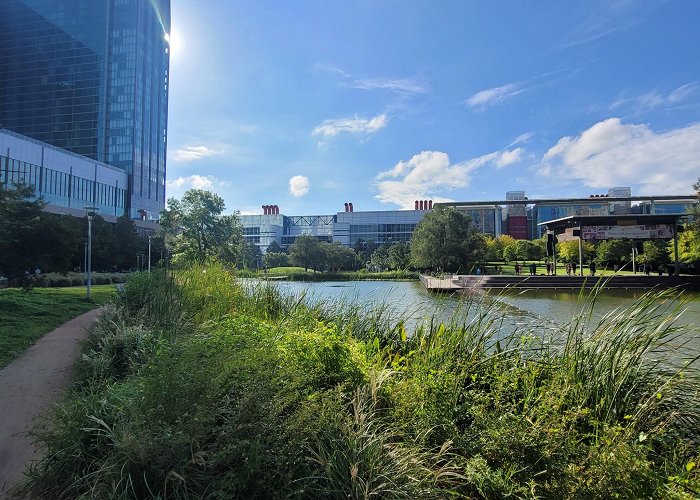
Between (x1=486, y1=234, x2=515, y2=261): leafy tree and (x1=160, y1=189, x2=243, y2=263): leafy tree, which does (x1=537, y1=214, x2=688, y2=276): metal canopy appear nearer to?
(x1=486, y1=234, x2=515, y2=261): leafy tree

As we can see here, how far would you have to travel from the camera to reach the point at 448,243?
1918 inches

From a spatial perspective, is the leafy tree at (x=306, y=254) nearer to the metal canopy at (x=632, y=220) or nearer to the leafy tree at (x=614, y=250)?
the leafy tree at (x=614, y=250)

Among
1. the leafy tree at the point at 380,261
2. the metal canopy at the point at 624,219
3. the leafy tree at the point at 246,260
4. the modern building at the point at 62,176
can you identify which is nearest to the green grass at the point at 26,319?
the leafy tree at the point at 246,260

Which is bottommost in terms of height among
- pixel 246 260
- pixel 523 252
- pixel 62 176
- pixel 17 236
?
pixel 246 260

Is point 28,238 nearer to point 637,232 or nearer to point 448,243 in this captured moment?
point 637,232

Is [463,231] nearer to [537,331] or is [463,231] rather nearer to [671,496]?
[537,331]

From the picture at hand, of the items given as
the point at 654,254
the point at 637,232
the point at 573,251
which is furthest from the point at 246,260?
the point at 573,251

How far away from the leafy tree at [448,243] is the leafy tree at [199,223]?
72.1 feet

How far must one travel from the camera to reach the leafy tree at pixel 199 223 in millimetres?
39434

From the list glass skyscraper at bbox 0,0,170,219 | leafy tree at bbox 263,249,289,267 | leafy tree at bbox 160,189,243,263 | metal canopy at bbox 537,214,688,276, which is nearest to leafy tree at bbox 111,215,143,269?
leafy tree at bbox 160,189,243,263

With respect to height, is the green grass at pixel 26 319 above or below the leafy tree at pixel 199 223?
below

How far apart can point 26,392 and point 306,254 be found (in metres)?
62.4

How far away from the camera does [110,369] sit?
4.50 meters

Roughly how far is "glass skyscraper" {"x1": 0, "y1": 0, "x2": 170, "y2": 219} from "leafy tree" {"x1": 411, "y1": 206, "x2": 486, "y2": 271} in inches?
2174
